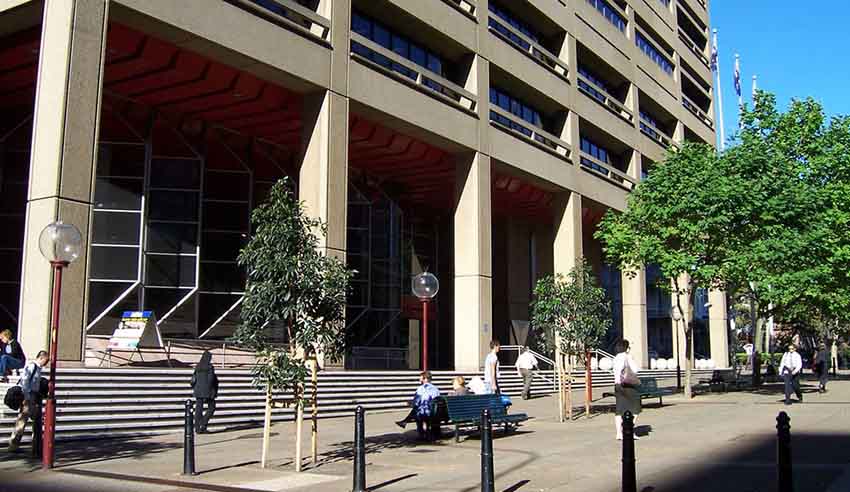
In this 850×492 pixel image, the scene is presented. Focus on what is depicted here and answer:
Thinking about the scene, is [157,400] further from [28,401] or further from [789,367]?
[789,367]

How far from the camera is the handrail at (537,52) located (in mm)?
32000

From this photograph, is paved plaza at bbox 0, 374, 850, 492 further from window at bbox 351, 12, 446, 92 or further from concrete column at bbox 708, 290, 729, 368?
concrete column at bbox 708, 290, 729, 368

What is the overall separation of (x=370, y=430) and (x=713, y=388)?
17.0 meters

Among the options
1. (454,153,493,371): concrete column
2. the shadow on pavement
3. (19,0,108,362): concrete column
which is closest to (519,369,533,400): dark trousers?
(454,153,493,371): concrete column

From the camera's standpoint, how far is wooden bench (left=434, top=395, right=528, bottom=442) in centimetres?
1406

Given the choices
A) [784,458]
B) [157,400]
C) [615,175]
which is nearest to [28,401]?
[157,400]

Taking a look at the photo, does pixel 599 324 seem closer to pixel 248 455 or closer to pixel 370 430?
pixel 370 430

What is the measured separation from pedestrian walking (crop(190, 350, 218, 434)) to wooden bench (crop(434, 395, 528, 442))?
426cm

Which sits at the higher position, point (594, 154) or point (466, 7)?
point (466, 7)

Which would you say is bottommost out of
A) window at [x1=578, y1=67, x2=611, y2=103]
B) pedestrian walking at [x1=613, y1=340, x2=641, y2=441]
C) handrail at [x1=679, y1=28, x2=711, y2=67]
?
pedestrian walking at [x1=613, y1=340, x2=641, y2=441]

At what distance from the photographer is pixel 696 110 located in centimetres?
5384

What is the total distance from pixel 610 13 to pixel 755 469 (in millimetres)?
35986

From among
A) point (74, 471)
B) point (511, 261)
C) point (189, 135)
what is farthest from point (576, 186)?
point (74, 471)

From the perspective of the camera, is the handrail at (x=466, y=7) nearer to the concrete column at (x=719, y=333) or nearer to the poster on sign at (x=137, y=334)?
the poster on sign at (x=137, y=334)
